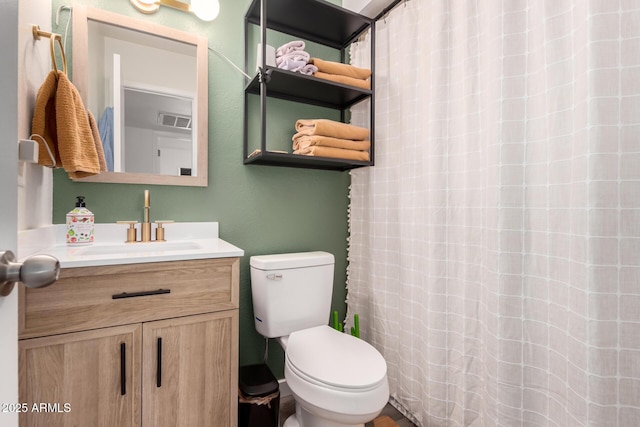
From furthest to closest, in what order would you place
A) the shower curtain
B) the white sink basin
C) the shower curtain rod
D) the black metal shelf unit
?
the shower curtain rod → the black metal shelf unit → the white sink basin → the shower curtain

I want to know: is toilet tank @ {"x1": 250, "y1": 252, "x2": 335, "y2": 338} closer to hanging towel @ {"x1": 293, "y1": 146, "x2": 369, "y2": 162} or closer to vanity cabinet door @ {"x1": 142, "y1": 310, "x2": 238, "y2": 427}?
vanity cabinet door @ {"x1": 142, "y1": 310, "x2": 238, "y2": 427}

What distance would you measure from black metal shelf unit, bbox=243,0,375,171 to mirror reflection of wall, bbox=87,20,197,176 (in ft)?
1.00

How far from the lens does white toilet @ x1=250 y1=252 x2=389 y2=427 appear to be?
3.48 feet

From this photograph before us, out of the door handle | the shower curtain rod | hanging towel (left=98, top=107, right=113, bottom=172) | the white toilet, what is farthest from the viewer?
the shower curtain rod

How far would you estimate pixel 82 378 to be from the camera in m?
0.98

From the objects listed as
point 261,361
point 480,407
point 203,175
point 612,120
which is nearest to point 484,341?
point 480,407

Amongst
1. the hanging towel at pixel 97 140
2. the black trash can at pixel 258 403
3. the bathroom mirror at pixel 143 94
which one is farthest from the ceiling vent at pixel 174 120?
the black trash can at pixel 258 403

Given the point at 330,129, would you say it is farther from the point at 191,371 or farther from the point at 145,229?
the point at 191,371

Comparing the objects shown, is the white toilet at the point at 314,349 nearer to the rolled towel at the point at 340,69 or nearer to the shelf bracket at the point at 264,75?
the shelf bracket at the point at 264,75

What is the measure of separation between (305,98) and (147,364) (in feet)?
4.99

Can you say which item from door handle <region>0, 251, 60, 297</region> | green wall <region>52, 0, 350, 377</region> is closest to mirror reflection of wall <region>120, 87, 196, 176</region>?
green wall <region>52, 0, 350, 377</region>

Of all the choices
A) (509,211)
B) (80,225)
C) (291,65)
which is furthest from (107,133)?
(509,211)

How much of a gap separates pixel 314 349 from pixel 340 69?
1.39m

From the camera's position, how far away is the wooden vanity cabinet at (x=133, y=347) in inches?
36.8
